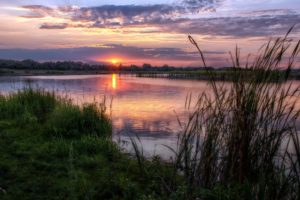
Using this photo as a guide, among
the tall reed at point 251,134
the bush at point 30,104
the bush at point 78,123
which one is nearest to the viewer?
the tall reed at point 251,134

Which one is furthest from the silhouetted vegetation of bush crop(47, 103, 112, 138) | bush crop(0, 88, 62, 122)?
bush crop(0, 88, 62, 122)

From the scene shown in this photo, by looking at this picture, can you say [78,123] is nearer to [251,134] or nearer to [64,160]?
[64,160]

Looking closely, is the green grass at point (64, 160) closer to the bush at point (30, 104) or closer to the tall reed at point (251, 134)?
the bush at point (30, 104)

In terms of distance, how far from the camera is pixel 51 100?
13875 mm

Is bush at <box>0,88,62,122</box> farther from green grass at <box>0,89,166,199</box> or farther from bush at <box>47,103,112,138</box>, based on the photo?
bush at <box>47,103,112,138</box>

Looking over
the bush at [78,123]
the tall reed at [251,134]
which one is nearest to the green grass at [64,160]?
the bush at [78,123]

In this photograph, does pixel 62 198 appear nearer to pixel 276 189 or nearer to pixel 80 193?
pixel 80 193

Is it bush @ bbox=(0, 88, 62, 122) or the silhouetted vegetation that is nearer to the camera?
the silhouetted vegetation

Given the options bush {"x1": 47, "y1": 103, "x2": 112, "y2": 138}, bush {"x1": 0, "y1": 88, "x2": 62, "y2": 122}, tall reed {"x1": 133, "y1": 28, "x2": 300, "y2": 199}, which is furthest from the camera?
bush {"x1": 0, "y1": 88, "x2": 62, "y2": 122}

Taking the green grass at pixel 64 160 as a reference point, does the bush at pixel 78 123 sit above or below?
above

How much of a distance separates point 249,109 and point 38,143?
5170 millimetres

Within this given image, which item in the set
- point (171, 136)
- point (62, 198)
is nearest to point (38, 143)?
point (62, 198)

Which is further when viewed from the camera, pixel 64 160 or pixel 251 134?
pixel 64 160

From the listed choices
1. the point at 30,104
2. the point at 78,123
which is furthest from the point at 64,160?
the point at 30,104
